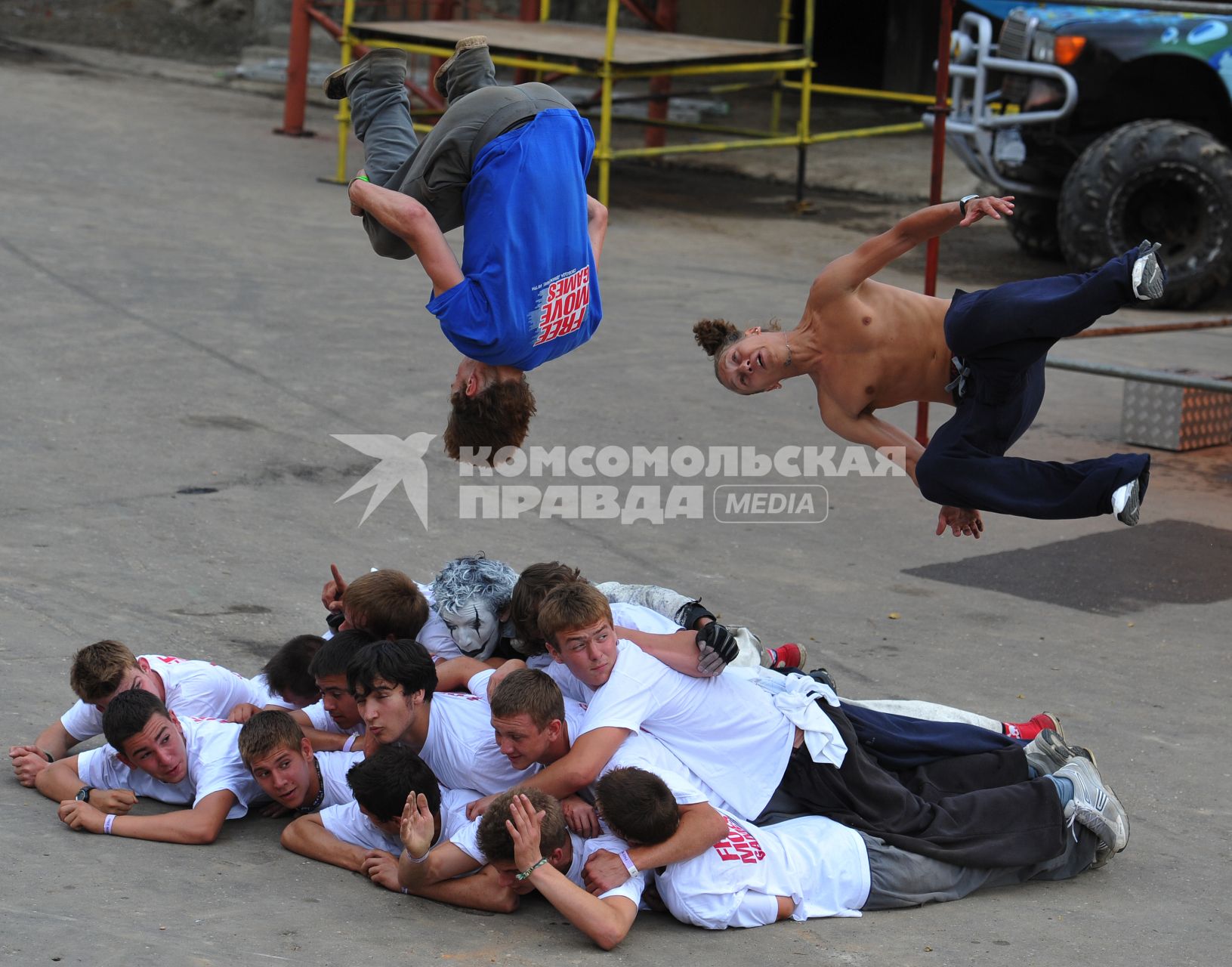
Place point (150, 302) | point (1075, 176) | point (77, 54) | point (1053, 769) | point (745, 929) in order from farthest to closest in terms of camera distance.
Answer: point (77, 54) → point (1075, 176) → point (150, 302) → point (1053, 769) → point (745, 929)

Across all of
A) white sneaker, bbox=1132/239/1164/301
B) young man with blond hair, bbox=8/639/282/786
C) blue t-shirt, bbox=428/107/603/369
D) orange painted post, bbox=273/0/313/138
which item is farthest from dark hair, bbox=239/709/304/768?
orange painted post, bbox=273/0/313/138

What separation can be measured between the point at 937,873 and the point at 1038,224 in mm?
10047

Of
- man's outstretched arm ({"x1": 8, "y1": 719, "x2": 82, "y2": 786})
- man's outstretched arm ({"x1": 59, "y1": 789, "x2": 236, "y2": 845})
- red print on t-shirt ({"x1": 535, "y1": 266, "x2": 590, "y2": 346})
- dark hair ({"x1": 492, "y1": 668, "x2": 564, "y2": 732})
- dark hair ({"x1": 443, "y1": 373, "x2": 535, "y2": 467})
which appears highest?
red print on t-shirt ({"x1": 535, "y1": 266, "x2": 590, "y2": 346})

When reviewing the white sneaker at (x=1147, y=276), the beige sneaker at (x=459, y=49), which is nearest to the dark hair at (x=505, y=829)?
the white sneaker at (x=1147, y=276)

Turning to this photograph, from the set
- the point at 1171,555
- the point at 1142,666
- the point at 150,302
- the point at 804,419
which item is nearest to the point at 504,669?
the point at 1142,666

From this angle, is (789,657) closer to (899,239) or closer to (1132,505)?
(1132,505)

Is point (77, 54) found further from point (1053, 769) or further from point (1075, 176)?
point (1053, 769)

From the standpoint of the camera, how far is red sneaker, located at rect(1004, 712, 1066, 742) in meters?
5.19

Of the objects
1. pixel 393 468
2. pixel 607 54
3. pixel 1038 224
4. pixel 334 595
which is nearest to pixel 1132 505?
pixel 334 595

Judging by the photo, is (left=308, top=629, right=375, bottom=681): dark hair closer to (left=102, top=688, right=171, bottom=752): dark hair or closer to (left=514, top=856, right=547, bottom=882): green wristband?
(left=102, top=688, right=171, bottom=752): dark hair

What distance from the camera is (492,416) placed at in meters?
4.93

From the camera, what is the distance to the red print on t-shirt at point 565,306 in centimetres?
493

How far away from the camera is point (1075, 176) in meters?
11.9

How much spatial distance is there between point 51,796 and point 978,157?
972 cm
